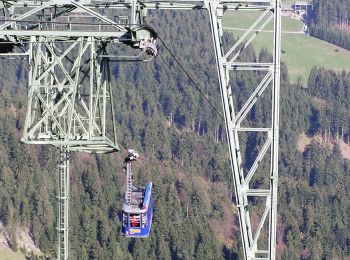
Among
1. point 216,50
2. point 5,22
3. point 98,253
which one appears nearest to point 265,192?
point 216,50

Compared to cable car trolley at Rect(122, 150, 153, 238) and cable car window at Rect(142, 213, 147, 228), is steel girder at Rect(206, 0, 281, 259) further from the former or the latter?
cable car window at Rect(142, 213, 147, 228)

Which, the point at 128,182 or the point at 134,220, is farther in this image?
the point at 134,220

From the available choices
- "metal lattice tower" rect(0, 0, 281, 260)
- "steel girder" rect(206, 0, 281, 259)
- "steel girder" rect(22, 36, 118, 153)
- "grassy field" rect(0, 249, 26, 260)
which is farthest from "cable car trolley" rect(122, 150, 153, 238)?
"grassy field" rect(0, 249, 26, 260)

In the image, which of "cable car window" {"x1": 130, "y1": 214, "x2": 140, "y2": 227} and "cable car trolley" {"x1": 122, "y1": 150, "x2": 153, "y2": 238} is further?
"cable car window" {"x1": 130, "y1": 214, "x2": 140, "y2": 227}

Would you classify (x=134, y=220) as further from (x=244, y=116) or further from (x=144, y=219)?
(x=244, y=116)

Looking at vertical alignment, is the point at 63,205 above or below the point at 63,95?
below

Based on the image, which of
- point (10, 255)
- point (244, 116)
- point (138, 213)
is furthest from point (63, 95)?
point (10, 255)

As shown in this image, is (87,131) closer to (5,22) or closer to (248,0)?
(5,22)
